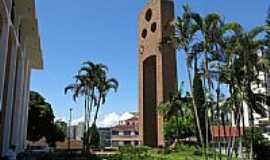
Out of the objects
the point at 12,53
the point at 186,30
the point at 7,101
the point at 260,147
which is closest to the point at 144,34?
the point at 260,147

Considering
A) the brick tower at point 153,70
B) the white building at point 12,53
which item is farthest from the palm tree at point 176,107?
the white building at point 12,53

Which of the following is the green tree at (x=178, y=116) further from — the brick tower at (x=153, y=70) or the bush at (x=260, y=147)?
the bush at (x=260, y=147)

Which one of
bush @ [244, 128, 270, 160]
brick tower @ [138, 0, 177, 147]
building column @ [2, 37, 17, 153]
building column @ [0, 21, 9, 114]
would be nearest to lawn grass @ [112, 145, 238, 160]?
bush @ [244, 128, 270, 160]

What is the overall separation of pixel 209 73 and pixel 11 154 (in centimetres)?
1420

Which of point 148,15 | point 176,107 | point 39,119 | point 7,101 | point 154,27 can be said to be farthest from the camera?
point 148,15

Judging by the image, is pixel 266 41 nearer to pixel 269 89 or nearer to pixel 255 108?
pixel 255 108

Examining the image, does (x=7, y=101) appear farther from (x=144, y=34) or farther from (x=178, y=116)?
(x=144, y=34)

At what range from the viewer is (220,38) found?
86.9 feet

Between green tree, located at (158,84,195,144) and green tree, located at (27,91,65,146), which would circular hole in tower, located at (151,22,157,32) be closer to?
green tree, located at (158,84,195,144)

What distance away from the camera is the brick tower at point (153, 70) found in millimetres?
54406

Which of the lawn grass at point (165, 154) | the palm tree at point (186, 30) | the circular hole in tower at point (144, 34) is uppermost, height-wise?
the circular hole in tower at point (144, 34)

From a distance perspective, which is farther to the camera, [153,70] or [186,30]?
[153,70]

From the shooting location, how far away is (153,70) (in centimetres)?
6031

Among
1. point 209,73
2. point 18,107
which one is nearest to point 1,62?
point 18,107
